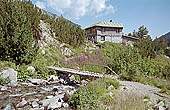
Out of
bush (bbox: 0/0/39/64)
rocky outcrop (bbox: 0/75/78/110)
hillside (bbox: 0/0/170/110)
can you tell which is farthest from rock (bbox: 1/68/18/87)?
bush (bbox: 0/0/39/64)

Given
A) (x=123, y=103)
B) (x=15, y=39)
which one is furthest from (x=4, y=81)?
(x=123, y=103)

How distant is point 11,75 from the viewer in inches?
502

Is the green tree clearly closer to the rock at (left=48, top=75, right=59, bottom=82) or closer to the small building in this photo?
the small building

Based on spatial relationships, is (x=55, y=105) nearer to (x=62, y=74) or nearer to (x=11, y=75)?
(x=11, y=75)

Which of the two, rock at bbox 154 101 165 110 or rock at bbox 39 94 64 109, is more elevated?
rock at bbox 154 101 165 110

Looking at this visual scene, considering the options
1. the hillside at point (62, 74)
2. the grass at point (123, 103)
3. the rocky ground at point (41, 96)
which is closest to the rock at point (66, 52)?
the hillside at point (62, 74)

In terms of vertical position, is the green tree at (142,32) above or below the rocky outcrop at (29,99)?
above

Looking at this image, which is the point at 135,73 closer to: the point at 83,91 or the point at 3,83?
the point at 83,91

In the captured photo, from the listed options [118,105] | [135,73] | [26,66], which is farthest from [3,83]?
[135,73]

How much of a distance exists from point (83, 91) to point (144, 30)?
5721 centimetres

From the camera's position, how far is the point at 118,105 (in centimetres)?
639

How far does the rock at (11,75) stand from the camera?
12416 mm

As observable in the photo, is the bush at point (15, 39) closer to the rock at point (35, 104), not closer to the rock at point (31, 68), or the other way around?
the rock at point (31, 68)

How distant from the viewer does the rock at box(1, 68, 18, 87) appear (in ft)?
40.7
